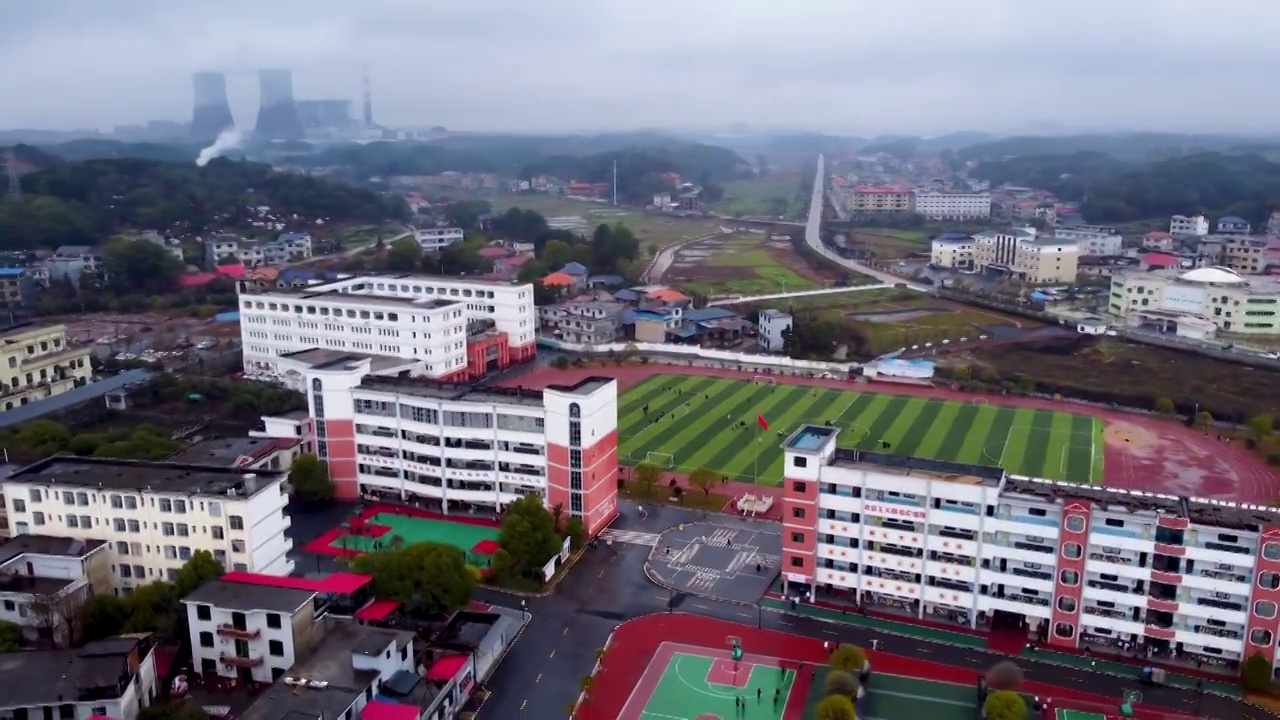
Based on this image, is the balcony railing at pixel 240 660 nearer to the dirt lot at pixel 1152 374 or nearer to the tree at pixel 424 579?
the tree at pixel 424 579

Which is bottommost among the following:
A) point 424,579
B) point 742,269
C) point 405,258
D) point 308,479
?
point 308,479

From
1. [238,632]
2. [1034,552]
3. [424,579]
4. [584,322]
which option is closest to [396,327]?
[584,322]

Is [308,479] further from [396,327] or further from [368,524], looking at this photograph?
[396,327]

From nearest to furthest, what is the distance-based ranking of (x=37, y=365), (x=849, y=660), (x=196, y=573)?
(x=849, y=660), (x=196, y=573), (x=37, y=365)

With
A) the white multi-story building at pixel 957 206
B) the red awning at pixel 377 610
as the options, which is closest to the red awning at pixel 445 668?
the red awning at pixel 377 610

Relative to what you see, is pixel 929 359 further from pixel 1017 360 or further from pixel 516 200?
pixel 516 200

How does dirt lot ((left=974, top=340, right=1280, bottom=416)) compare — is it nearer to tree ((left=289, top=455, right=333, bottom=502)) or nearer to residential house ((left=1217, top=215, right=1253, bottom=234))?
tree ((left=289, top=455, right=333, bottom=502))
